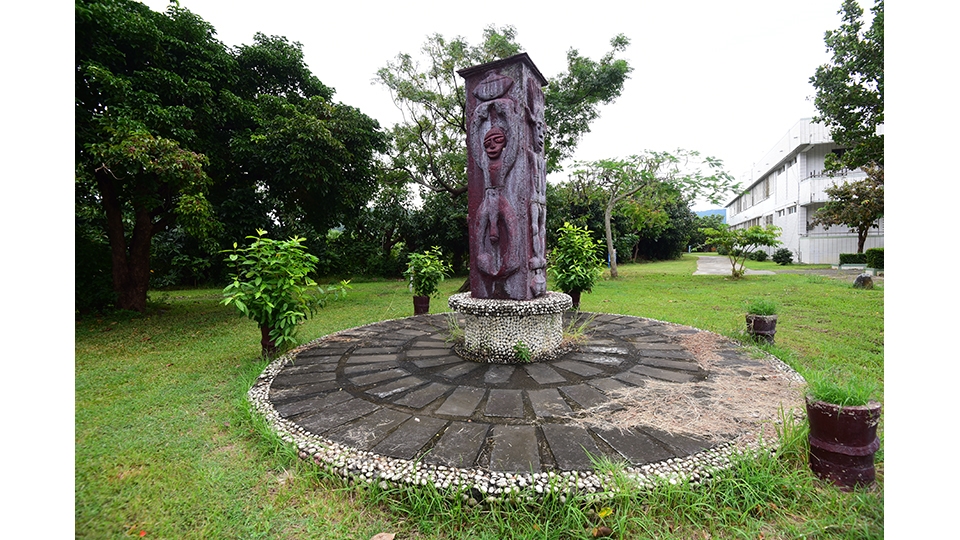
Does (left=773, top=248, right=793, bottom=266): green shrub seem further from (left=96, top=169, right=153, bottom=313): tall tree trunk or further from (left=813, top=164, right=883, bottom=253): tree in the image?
(left=96, top=169, right=153, bottom=313): tall tree trunk

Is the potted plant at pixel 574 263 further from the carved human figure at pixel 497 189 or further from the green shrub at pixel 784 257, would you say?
the green shrub at pixel 784 257

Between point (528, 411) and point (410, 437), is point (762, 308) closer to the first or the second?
point (528, 411)

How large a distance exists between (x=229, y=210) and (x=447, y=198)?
23.2 feet

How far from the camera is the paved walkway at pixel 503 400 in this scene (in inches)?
78.7

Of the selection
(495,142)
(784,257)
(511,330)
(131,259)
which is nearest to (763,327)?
(511,330)

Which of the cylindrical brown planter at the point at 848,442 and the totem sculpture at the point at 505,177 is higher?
the totem sculpture at the point at 505,177

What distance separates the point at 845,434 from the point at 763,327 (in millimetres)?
2601

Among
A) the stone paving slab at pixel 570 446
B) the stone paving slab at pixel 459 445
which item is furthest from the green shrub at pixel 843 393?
the stone paving slab at pixel 459 445

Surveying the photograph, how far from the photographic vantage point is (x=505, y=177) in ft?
11.6

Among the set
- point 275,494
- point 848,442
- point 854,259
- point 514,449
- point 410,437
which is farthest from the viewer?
point 854,259

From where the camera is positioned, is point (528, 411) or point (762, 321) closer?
point (528, 411)

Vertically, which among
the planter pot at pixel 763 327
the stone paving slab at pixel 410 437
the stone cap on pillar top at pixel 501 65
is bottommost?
the stone paving slab at pixel 410 437

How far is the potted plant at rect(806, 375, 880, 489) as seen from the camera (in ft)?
5.67

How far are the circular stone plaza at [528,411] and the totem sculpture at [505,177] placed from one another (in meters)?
0.86
